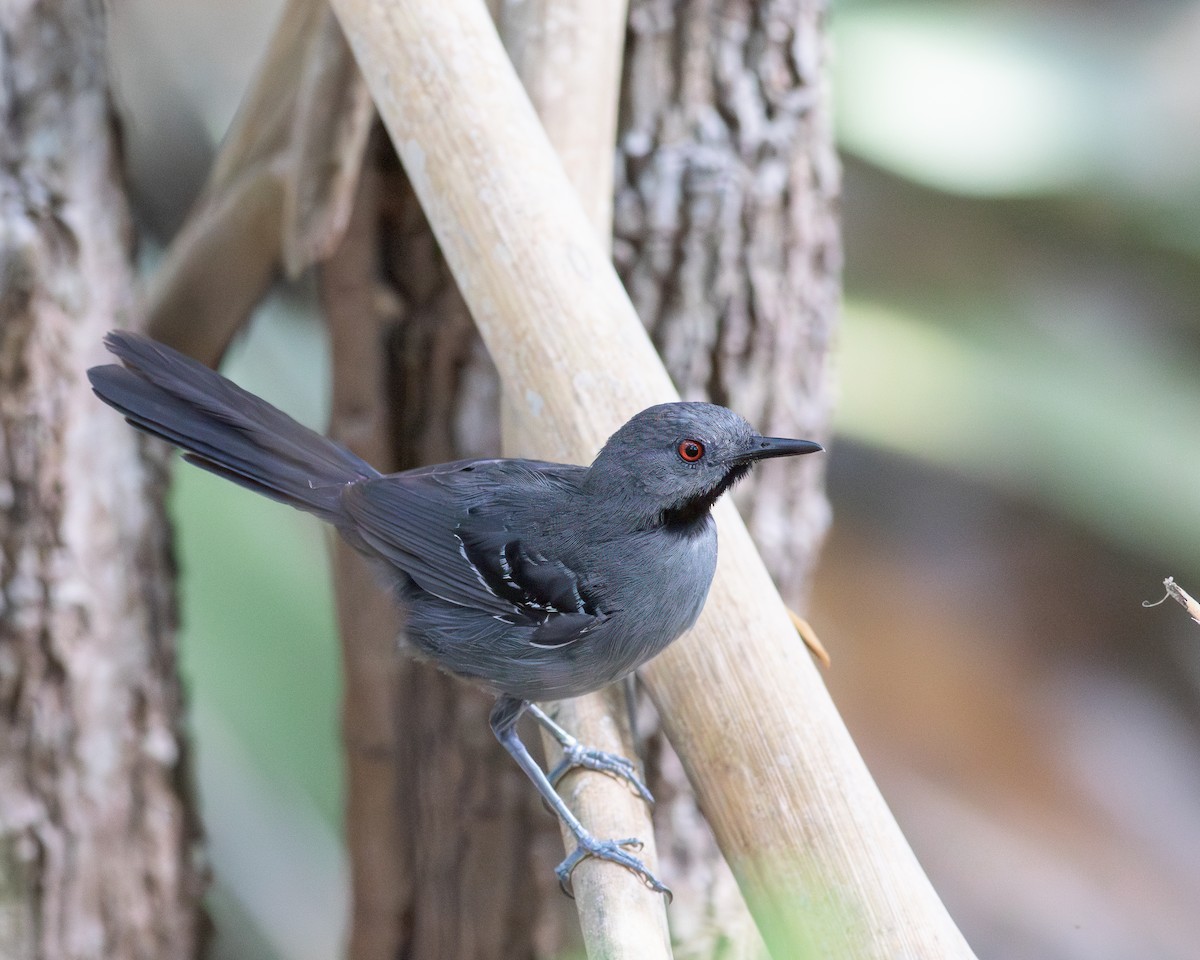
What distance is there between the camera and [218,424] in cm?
144

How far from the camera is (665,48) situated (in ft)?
6.60

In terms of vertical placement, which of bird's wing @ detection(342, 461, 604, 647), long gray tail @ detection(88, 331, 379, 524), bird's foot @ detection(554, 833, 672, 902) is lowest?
bird's foot @ detection(554, 833, 672, 902)

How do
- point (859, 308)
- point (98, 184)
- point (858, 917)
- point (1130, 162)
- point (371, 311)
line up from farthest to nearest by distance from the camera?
point (859, 308)
point (1130, 162)
point (371, 311)
point (98, 184)
point (858, 917)

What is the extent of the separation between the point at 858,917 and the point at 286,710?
165cm

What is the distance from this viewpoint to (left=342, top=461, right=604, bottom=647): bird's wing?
4.67 feet

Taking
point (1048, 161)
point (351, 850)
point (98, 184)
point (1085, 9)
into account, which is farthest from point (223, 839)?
point (1085, 9)

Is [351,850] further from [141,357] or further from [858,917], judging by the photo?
[858,917]

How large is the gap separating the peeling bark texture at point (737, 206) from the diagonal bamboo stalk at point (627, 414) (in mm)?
546

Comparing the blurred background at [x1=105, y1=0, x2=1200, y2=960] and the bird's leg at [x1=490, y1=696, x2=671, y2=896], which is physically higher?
the blurred background at [x1=105, y1=0, x2=1200, y2=960]

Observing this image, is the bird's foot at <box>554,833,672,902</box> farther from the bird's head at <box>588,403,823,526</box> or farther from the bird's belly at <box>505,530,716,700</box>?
the bird's head at <box>588,403,823,526</box>

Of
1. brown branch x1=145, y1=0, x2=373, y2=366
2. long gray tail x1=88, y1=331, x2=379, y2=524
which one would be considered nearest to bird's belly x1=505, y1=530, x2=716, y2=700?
long gray tail x1=88, y1=331, x2=379, y2=524

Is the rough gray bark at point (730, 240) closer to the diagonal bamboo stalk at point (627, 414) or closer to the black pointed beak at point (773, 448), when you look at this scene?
the diagonal bamboo stalk at point (627, 414)

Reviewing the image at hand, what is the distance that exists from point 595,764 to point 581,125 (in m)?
0.96

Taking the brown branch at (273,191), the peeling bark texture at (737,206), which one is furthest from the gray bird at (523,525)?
the peeling bark texture at (737,206)
